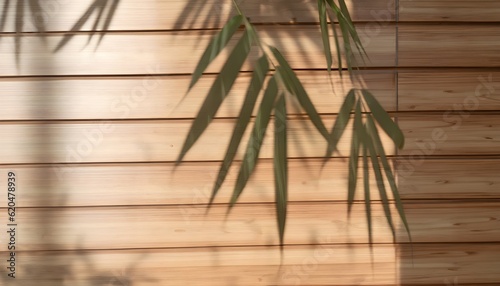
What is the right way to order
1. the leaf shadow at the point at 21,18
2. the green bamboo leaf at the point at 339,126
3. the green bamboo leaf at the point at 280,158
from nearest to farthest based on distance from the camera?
the green bamboo leaf at the point at 280,158 → the green bamboo leaf at the point at 339,126 → the leaf shadow at the point at 21,18

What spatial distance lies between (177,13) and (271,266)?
921 mm

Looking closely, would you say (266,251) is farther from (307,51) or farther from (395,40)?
(395,40)

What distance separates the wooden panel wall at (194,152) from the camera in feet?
7.16

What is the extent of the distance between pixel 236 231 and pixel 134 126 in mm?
499

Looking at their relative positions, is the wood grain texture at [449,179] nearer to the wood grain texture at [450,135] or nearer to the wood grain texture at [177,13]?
the wood grain texture at [450,135]

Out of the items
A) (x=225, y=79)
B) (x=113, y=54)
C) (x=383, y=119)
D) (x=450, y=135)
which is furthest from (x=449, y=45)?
(x=113, y=54)

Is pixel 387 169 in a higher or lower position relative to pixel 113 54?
lower

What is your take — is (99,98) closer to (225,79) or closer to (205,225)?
(205,225)

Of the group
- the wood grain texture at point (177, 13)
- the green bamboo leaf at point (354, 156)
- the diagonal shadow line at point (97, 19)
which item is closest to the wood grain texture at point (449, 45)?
the wood grain texture at point (177, 13)

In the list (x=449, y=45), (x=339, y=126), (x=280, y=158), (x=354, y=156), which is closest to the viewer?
(x=280, y=158)

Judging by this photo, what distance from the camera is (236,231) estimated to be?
7.23ft

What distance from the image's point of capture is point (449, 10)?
88.0 inches

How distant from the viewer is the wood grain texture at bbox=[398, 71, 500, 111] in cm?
223

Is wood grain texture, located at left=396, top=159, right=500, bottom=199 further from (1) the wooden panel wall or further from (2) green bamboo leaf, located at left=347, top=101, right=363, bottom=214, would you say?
(2) green bamboo leaf, located at left=347, top=101, right=363, bottom=214
